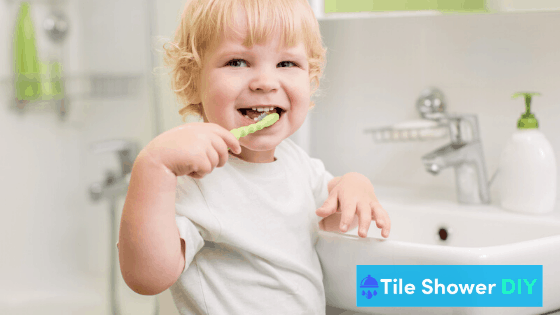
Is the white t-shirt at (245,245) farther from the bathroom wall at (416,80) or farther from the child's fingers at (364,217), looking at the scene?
the bathroom wall at (416,80)

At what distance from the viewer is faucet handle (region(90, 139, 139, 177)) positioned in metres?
1.00

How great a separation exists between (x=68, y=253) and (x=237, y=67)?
60 cm

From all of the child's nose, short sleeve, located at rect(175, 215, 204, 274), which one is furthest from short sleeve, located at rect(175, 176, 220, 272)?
the child's nose

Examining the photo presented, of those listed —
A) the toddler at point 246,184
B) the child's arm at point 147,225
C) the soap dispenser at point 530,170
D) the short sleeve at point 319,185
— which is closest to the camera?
the child's arm at point 147,225

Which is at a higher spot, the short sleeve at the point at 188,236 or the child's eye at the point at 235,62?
the child's eye at the point at 235,62

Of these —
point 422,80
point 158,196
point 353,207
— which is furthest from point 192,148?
point 422,80

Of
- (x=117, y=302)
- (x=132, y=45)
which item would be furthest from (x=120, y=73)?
(x=117, y=302)

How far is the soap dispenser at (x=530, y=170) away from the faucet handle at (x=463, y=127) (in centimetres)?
7

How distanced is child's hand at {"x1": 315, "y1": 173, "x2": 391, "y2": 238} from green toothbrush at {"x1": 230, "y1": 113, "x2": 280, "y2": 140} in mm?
140

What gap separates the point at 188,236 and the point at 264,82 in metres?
0.19

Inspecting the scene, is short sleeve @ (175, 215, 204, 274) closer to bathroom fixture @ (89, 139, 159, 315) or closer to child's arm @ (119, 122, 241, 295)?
child's arm @ (119, 122, 241, 295)

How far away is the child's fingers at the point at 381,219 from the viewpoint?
2.02ft

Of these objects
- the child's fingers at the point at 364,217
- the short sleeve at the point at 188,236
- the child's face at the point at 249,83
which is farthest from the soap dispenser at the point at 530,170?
the short sleeve at the point at 188,236

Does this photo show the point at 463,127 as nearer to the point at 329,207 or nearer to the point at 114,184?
the point at 329,207
